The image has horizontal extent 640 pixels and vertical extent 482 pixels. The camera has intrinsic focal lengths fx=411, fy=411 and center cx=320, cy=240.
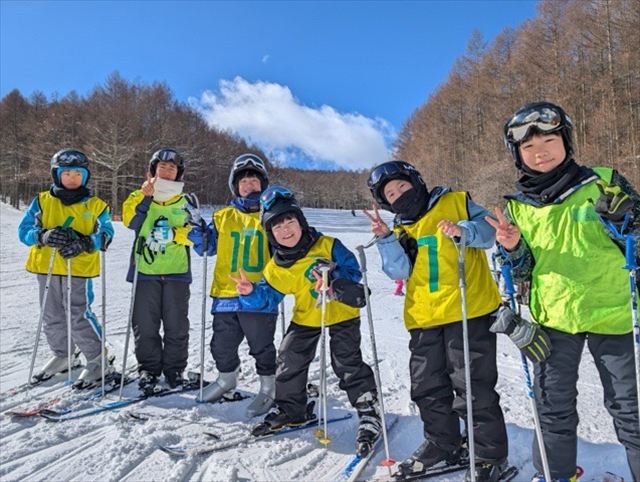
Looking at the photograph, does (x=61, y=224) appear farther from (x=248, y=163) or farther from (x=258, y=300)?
(x=258, y=300)

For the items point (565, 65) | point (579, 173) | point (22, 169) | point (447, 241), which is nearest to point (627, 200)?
point (579, 173)

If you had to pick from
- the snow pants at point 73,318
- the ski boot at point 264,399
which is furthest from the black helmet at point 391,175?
the snow pants at point 73,318

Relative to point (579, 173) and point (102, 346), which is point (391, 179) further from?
point (102, 346)

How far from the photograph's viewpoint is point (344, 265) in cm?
329

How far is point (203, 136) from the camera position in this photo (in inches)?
1953

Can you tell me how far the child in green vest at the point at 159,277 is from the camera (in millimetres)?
4074

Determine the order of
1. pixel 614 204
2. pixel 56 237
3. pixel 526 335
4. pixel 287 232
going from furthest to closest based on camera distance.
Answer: pixel 56 237
pixel 287 232
pixel 526 335
pixel 614 204

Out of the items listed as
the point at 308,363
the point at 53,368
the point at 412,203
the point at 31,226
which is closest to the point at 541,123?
the point at 412,203

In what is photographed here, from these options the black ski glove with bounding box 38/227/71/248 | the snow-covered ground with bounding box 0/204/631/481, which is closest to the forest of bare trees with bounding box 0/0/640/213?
the snow-covered ground with bounding box 0/204/631/481

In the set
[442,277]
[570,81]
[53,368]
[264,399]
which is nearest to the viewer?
[442,277]

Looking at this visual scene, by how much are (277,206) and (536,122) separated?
73.4 inches

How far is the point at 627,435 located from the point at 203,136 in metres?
51.8

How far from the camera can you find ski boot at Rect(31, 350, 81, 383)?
13.7ft

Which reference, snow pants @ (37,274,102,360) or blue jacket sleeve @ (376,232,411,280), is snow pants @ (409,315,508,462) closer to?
blue jacket sleeve @ (376,232,411,280)
